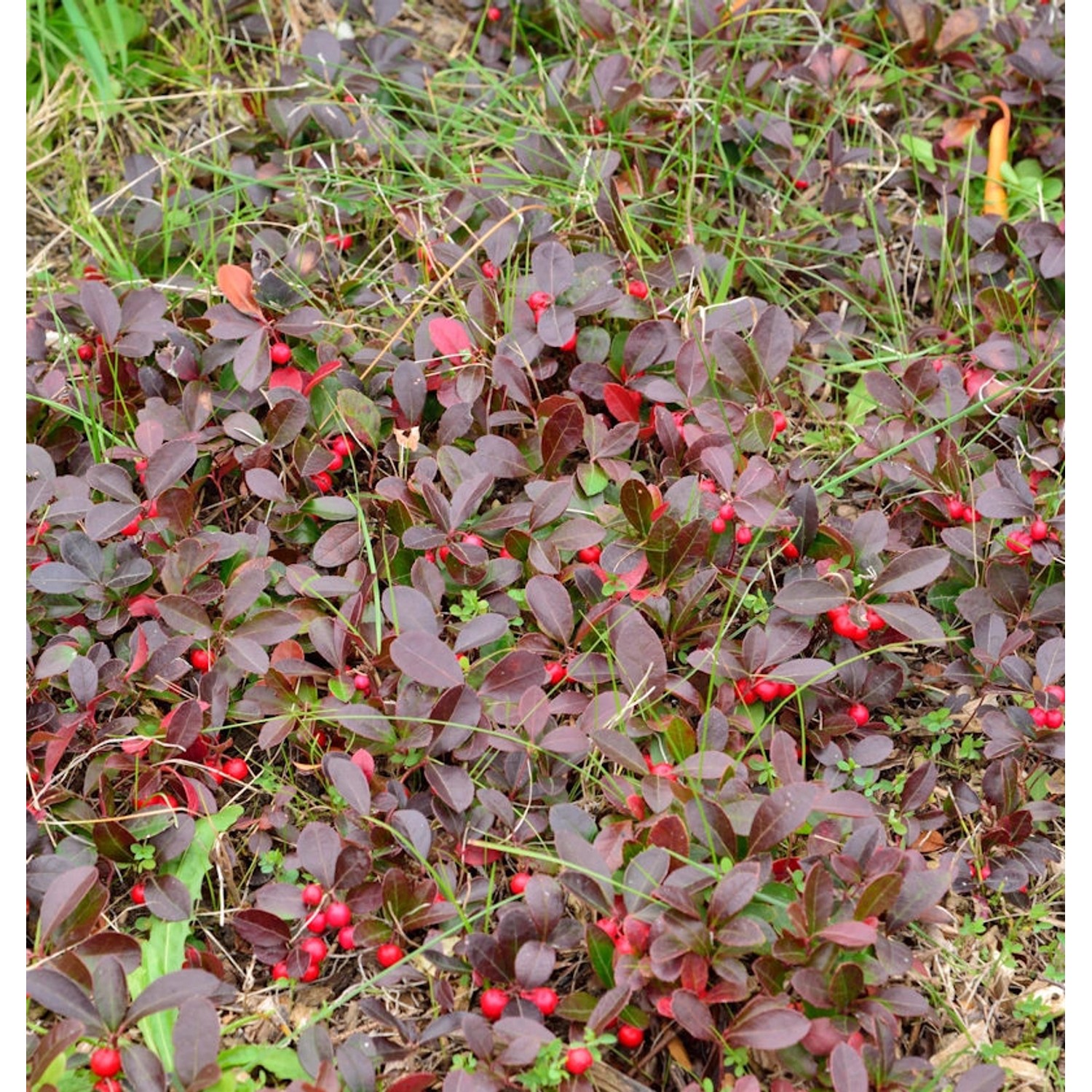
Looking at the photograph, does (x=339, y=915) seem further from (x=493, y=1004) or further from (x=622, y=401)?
(x=622, y=401)

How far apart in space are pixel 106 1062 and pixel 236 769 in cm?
55

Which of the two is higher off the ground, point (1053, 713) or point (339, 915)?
point (339, 915)

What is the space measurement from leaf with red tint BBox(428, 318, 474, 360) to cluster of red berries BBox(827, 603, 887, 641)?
976 mm

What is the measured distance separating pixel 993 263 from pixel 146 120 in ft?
7.56

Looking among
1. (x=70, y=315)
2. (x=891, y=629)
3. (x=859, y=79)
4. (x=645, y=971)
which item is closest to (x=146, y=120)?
(x=70, y=315)

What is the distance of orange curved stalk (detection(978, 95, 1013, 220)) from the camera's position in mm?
3043

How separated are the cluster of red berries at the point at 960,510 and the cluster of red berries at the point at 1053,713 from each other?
0.38m

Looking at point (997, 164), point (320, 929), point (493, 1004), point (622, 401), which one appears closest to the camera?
point (493, 1004)

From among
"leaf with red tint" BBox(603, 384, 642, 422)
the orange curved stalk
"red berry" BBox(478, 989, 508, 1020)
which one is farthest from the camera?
the orange curved stalk

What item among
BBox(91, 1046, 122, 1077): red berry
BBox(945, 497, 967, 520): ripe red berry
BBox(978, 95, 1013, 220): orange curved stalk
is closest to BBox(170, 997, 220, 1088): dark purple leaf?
BBox(91, 1046, 122, 1077): red berry

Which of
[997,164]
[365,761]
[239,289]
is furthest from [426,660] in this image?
[997,164]

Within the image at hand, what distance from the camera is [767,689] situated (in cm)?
217

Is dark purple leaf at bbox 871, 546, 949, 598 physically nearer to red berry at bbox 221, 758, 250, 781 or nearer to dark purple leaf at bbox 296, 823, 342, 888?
dark purple leaf at bbox 296, 823, 342, 888

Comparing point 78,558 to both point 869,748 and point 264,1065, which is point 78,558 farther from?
point 869,748
